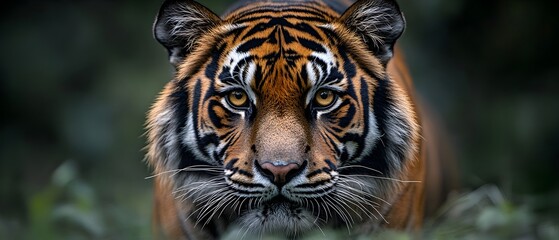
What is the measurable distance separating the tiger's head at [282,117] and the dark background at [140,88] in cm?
271

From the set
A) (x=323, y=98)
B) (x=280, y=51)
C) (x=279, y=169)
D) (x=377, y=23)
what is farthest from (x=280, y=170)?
(x=377, y=23)

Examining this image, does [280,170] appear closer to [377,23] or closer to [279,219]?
[279,219]

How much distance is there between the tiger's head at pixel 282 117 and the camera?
151 inches

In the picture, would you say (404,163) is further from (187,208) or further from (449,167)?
(449,167)

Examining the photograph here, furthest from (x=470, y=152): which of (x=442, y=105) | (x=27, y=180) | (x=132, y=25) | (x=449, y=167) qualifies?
(x=27, y=180)

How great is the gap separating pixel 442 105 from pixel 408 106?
15.9ft

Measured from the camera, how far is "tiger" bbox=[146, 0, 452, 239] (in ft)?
12.7

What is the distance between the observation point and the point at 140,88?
29.3 feet

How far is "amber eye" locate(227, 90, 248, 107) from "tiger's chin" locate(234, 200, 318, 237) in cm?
41

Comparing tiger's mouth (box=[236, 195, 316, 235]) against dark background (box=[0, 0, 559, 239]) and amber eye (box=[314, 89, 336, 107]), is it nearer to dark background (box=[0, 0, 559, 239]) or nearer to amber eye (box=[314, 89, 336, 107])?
amber eye (box=[314, 89, 336, 107])

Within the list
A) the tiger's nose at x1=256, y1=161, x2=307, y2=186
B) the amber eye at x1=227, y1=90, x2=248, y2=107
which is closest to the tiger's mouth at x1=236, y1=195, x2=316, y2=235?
the tiger's nose at x1=256, y1=161, x2=307, y2=186

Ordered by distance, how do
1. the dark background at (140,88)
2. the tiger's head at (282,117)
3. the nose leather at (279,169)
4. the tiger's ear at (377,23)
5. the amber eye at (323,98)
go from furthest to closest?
the dark background at (140,88), the tiger's ear at (377,23), the amber eye at (323,98), the tiger's head at (282,117), the nose leather at (279,169)

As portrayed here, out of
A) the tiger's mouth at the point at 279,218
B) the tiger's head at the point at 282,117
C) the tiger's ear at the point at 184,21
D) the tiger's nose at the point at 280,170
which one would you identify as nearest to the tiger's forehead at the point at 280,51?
the tiger's head at the point at 282,117

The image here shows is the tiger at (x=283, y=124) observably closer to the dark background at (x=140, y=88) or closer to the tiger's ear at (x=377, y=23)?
the tiger's ear at (x=377, y=23)
